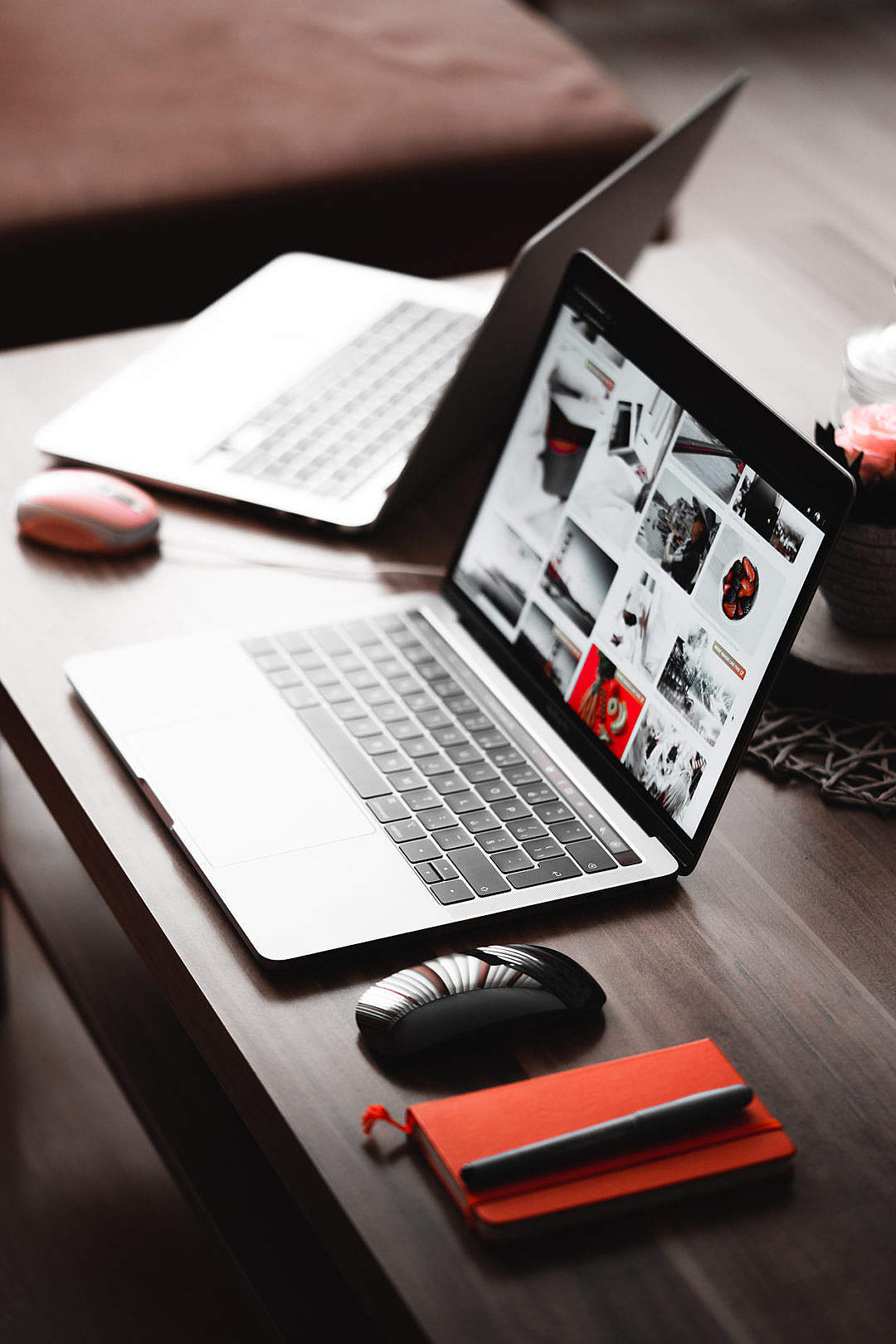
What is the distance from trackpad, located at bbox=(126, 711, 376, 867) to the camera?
2.60ft

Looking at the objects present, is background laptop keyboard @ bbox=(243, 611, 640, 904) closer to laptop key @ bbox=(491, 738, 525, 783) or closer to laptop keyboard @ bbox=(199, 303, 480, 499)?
laptop key @ bbox=(491, 738, 525, 783)

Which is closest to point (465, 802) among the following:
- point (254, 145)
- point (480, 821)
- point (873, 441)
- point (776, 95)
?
point (480, 821)

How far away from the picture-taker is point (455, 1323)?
579 millimetres

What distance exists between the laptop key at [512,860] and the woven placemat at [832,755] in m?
0.19

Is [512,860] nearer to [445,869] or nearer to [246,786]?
[445,869]

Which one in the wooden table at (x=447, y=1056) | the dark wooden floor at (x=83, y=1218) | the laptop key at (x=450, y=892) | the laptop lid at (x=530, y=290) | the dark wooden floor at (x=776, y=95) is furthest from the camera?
the dark wooden floor at (x=776, y=95)

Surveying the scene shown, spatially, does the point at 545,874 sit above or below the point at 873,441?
below

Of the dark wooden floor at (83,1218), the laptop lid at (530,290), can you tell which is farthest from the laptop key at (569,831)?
the dark wooden floor at (83,1218)

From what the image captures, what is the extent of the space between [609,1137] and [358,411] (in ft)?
2.33

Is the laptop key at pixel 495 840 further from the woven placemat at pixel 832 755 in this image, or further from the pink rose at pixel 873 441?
the pink rose at pixel 873 441

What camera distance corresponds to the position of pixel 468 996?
0.69 meters

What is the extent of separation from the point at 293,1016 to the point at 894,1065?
12.0 inches

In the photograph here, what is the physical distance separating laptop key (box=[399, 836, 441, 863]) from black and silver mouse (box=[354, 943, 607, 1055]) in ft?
0.26

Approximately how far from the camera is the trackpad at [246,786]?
792mm
